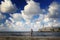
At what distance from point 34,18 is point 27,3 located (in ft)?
2.92

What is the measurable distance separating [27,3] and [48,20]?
56.9 inches

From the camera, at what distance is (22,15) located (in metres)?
9.97

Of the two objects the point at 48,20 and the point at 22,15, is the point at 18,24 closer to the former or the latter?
the point at 22,15

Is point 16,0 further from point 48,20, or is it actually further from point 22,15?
point 48,20

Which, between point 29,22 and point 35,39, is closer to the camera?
point 35,39

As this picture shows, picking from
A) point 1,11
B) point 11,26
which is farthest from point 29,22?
point 1,11

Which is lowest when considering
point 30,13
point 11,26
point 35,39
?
point 35,39

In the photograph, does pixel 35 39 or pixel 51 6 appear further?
pixel 51 6

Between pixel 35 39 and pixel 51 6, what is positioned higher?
pixel 51 6

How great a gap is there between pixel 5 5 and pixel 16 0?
65cm

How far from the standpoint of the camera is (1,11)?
10.1 meters

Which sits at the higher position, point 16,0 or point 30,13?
point 16,0

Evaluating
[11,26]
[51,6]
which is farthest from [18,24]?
[51,6]

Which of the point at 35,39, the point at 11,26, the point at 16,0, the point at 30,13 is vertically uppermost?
the point at 16,0
